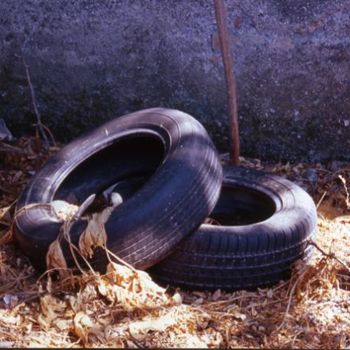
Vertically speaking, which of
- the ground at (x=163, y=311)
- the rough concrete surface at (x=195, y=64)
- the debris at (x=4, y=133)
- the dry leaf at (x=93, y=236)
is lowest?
the ground at (x=163, y=311)

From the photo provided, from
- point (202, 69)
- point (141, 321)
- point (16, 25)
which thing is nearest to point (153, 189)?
point (141, 321)

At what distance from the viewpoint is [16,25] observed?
17.7 ft

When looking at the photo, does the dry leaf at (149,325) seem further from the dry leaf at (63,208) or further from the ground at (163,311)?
the dry leaf at (63,208)

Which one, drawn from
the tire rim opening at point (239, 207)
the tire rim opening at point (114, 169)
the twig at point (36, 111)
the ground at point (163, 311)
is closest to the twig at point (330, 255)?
the ground at point (163, 311)

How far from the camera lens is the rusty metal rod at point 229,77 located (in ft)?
15.8

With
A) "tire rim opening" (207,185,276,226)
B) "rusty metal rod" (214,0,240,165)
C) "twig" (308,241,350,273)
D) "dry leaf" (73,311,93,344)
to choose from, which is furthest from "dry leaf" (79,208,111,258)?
"rusty metal rod" (214,0,240,165)

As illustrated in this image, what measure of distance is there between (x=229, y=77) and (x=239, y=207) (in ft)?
2.75

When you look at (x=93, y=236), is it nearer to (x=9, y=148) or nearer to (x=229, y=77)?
(x=229, y=77)

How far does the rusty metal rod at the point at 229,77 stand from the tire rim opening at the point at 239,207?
1.51 feet

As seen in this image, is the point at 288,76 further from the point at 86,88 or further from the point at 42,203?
the point at 42,203

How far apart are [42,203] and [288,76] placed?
6.26 feet

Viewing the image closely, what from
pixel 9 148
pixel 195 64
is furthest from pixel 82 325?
pixel 195 64

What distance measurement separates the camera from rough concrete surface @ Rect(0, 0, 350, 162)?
5133 millimetres

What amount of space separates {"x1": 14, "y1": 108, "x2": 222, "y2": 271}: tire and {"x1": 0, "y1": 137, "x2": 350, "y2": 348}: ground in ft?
0.46
